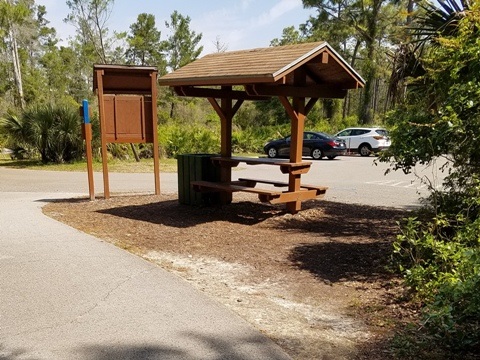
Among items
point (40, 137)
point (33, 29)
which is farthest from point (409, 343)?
point (33, 29)

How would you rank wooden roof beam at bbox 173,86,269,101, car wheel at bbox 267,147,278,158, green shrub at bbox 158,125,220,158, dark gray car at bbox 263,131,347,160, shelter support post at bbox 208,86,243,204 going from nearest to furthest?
wooden roof beam at bbox 173,86,269,101
shelter support post at bbox 208,86,243,204
green shrub at bbox 158,125,220,158
dark gray car at bbox 263,131,347,160
car wheel at bbox 267,147,278,158

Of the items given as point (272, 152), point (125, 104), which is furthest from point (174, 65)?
point (125, 104)

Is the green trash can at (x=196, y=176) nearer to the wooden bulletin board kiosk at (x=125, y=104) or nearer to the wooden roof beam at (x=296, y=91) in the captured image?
the wooden bulletin board kiosk at (x=125, y=104)

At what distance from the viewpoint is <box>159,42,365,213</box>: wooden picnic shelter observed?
7.26 meters

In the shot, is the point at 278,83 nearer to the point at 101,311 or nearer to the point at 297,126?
the point at 297,126

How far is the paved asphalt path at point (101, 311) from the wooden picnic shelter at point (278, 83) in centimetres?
325

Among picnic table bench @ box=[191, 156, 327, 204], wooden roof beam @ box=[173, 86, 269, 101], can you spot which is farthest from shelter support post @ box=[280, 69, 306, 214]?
wooden roof beam @ box=[173, 86, 269, 101]

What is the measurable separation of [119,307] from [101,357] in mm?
899

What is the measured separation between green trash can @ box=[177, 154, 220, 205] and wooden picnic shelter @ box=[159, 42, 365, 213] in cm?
20

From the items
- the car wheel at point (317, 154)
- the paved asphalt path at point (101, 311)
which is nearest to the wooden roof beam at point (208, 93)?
the paved asphalt path at point (101, 311)

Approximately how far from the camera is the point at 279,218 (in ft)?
26.3

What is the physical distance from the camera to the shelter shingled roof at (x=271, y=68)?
7.02 m

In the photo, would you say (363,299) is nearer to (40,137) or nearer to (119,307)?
(119,307)

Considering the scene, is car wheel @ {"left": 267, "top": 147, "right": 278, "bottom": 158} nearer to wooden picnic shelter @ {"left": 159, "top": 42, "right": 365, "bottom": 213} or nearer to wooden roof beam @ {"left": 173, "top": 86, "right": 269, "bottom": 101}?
wooden picnic shelter @ {"left": 159, "top": 42, "right": 365, "bottom": 213}
